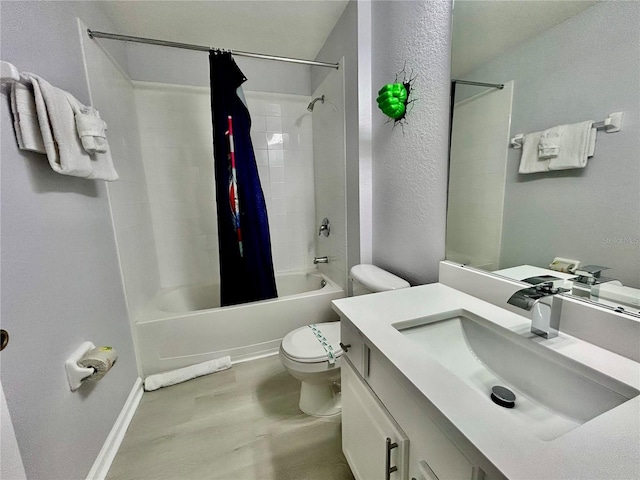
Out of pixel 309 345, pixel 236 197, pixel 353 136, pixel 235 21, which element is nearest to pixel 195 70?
pixel 235 21

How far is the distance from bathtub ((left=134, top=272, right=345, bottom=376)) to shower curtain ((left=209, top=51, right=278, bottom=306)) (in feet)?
0.42

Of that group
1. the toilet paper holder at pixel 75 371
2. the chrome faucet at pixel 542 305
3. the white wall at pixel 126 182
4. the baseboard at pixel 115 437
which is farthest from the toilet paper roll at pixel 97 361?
the chrome faucet at pixel 542 305

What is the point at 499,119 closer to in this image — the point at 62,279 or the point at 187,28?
the point at 62,279

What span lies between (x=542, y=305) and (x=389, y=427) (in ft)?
1.72

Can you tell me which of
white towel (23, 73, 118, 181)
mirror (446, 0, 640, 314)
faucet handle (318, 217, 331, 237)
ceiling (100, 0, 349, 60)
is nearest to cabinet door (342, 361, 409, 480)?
mirror (446, 0, 640, 314)

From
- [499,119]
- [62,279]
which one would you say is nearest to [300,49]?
[499,119]

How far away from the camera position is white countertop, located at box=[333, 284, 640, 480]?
37cm

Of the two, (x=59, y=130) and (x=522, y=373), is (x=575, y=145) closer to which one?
(x=522, y=373)

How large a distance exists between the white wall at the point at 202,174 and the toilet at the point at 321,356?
1.25 meters

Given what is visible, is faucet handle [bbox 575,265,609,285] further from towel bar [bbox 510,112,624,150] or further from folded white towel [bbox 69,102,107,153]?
folded white towel [bbox 69,102,107,153]

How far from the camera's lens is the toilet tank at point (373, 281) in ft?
4.19

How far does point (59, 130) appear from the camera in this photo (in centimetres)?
94

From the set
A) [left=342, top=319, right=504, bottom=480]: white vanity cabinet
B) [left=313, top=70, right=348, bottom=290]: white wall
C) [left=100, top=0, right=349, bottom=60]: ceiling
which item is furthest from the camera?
[left=313, top=70, right=348, bottom=290]: white wall

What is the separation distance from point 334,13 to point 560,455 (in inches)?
88.2
